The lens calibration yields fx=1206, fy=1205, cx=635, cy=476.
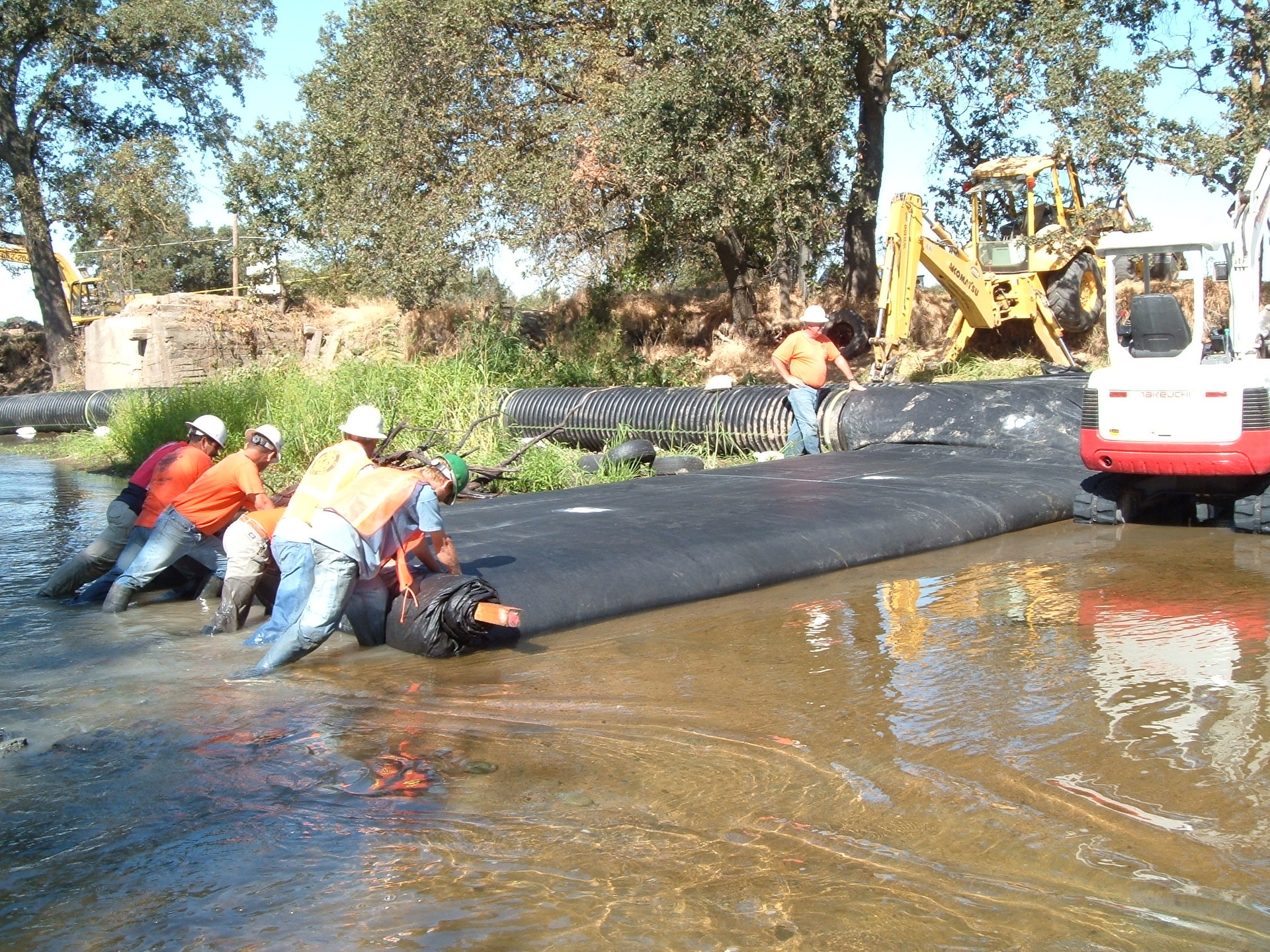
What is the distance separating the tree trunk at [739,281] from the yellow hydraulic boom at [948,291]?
429 cm

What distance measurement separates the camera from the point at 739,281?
852 inches

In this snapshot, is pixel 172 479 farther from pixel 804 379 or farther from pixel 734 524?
pixel 804 379

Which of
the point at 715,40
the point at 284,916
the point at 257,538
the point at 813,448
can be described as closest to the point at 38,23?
the point at 715,40

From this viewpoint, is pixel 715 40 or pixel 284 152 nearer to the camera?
pixel 715 40

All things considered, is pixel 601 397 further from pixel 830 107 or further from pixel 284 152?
pixel 284 152

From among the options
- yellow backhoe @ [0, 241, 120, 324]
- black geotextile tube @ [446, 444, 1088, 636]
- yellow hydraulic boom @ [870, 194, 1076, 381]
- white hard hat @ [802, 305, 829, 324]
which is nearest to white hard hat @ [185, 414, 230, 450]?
black geotextile tube @ [446, 444, 1088, 636]

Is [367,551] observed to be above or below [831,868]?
above

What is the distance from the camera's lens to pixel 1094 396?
27.3ft

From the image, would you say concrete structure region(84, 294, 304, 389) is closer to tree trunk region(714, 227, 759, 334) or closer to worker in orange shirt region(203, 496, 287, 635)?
tree trunk region(714, 227, 759, 334)

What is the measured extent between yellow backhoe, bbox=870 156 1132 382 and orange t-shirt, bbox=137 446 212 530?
952cm

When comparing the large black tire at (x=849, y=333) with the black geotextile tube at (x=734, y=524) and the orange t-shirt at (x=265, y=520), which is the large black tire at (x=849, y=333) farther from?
the orange t-shirt at (x=265, y=520)

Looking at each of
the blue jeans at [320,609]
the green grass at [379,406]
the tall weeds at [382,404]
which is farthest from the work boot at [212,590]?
the tall weeds at [382,404]

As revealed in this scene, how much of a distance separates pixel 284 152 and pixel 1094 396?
2138cm

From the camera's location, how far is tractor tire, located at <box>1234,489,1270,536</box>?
817 centimetres
